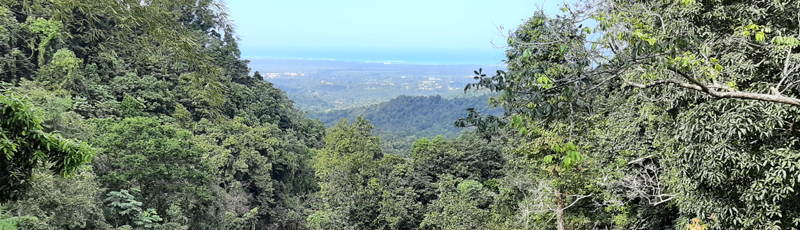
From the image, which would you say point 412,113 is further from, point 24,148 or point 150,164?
point 24,148

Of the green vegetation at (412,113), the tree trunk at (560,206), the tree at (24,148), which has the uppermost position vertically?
the tree at (24,148)

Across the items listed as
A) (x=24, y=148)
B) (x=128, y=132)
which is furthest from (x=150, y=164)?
(x=24, y=148)

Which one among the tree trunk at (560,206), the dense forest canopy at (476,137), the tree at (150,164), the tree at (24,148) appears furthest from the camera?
the tree at (150,164)

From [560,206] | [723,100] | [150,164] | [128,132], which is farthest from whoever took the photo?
[150,164]

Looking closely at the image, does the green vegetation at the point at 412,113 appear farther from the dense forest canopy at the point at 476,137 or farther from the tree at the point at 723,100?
the tree at the point at 723,100

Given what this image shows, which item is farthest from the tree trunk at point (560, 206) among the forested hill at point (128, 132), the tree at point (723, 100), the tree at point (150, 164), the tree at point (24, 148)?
the tree at point (150, 164)

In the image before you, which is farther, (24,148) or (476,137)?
(476,137)

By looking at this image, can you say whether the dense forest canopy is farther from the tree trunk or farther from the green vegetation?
→ the green vegetation

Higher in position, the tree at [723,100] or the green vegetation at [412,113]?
the tree at [723,100]
